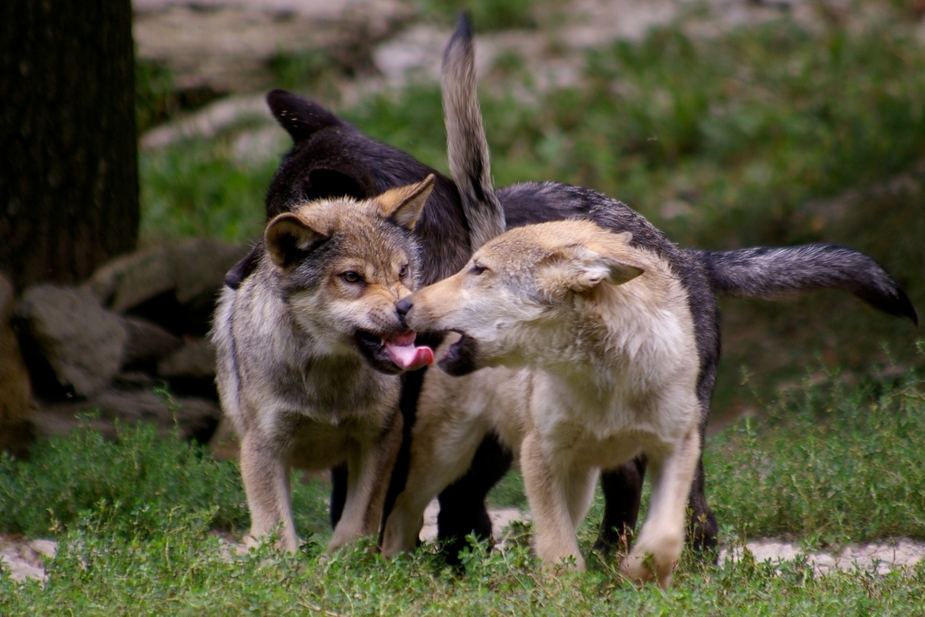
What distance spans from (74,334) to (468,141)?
352 cm

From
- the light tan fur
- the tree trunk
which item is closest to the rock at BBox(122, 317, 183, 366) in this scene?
the tree trunk

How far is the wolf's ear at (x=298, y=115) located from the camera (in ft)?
20.9

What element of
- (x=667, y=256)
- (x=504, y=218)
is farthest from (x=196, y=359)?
(x=667, y=256)

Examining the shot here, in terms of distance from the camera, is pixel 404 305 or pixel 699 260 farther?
pixel 699 260

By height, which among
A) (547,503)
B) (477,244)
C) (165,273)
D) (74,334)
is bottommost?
(74,334)

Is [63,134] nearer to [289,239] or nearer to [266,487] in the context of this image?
[289,239]

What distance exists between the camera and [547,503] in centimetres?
457

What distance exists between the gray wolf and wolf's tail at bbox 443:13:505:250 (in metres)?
0.32

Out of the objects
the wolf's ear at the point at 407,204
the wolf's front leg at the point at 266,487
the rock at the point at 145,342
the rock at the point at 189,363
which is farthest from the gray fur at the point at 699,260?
the rock at the point at 145,342

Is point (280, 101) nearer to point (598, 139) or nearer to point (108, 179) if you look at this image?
point (108, 179)

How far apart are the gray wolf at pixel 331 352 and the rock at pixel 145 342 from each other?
108 inches

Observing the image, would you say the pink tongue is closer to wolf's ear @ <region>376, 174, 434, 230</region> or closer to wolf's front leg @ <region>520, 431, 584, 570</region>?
wolf's front leg @ <region>520, 431, 584, 570</region>

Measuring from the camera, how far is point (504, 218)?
5.55 m

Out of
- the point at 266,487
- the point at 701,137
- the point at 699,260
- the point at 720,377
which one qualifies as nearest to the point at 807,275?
the point at 699,260
